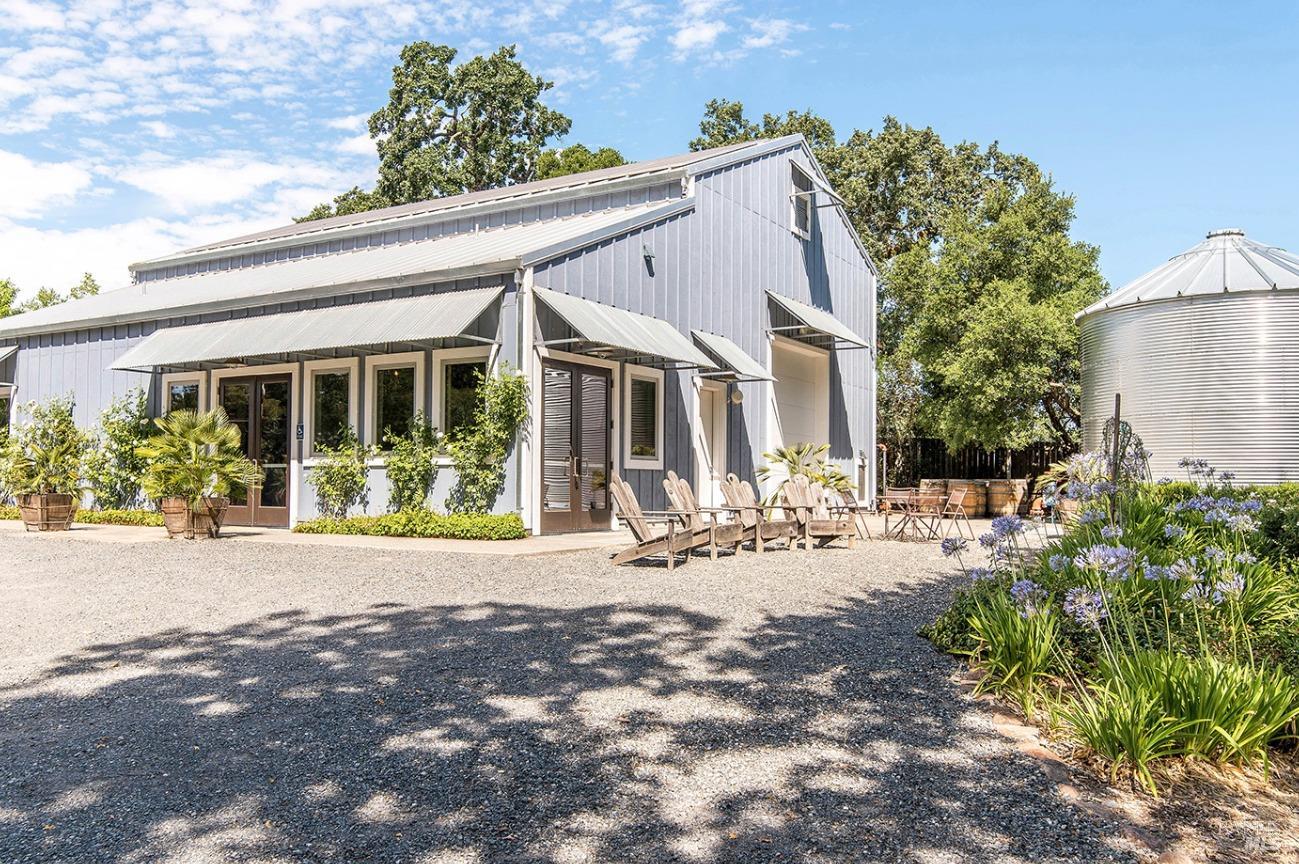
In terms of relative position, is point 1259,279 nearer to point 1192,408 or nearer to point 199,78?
point 1192,408

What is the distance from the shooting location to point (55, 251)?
3662 centimetres

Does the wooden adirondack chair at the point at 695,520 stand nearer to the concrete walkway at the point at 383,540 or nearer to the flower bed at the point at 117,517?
the concrete walkway at the point at 383,540

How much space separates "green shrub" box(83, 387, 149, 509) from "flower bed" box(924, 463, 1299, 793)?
13656mm

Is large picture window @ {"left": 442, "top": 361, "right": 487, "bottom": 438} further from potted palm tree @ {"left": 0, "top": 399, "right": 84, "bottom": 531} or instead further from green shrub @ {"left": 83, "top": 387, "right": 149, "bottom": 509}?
green shrub @ {"left": 83, "top": 387, "right": 149, "bottom": 509}

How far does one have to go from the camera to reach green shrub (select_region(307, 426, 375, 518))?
1276 cm

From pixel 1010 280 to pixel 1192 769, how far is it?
20359mm

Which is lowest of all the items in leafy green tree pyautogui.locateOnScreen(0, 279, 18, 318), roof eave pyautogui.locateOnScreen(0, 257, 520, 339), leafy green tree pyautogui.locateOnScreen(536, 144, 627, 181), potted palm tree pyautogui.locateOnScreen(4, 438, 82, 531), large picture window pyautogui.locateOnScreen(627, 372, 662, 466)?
potted palm tree pyautogui.locateOnScreen(4, 438, 82, 531)

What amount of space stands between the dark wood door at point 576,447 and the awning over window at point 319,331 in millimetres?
1411

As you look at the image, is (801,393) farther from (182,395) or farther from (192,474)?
(192,474)

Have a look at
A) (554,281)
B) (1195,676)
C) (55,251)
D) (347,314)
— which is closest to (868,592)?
(1195,676)


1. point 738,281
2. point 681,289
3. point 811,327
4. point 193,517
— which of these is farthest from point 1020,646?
point 811,327

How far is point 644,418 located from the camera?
13977mm

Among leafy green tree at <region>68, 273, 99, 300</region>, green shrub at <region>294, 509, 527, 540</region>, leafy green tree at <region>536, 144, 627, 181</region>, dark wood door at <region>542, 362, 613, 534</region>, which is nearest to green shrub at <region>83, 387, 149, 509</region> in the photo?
green shrub at <region>294, 509, 527, 540</region>

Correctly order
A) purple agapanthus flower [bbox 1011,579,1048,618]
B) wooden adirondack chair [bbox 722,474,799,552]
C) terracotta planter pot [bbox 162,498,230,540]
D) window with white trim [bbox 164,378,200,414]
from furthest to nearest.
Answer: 1. window with white trim [bbox 164,378,200,414]
2. terracotta planter pot [bbox 162,498,230,540]
3. wooden adirondack chair [bbox 722,474,799,552]
4. purple agapanthus flower [bbox 1011,579,1048,618]
